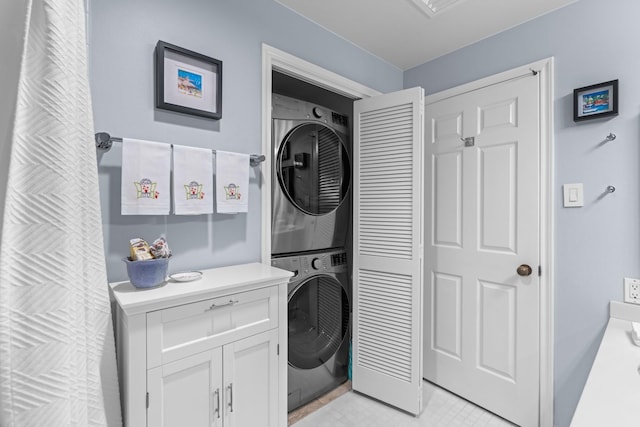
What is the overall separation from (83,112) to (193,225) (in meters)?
0.62

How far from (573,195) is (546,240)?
0.89 feet

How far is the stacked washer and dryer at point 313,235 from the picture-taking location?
6.01 feet

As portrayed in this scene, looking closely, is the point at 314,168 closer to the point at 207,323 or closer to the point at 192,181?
the point at 192,181

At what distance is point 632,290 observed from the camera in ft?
4.79

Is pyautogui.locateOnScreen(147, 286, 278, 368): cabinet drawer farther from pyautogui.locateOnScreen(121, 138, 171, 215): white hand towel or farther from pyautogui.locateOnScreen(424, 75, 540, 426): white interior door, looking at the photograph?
pyautogui.locateOnScreen(424, 75, 540, 426): white interior door

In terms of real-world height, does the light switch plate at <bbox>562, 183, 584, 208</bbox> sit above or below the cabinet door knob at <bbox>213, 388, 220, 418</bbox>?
above

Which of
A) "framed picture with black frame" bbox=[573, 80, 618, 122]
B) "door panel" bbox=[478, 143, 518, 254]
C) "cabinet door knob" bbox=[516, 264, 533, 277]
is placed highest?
"framed picture with black frame" bbox=[573, 80, 618, 122]

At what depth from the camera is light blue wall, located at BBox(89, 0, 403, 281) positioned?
3.86ft

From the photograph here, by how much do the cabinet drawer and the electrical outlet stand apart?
1665 mm

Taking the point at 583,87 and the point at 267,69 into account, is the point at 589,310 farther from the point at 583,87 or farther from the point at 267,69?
the point at 267,69

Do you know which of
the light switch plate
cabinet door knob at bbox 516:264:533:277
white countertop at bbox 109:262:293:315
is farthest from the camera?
cabinet door knob at bbox 516:264:533:277

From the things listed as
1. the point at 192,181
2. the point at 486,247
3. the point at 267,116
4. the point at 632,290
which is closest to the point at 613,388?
the point at 632,290

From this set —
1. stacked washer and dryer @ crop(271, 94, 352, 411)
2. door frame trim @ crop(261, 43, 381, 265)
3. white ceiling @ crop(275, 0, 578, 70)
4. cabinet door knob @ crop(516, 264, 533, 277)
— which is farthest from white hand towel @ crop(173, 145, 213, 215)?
cabinet door knob @ crop(516, 264, 533, 277)

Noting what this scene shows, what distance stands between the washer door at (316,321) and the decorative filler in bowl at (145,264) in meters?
0.89
